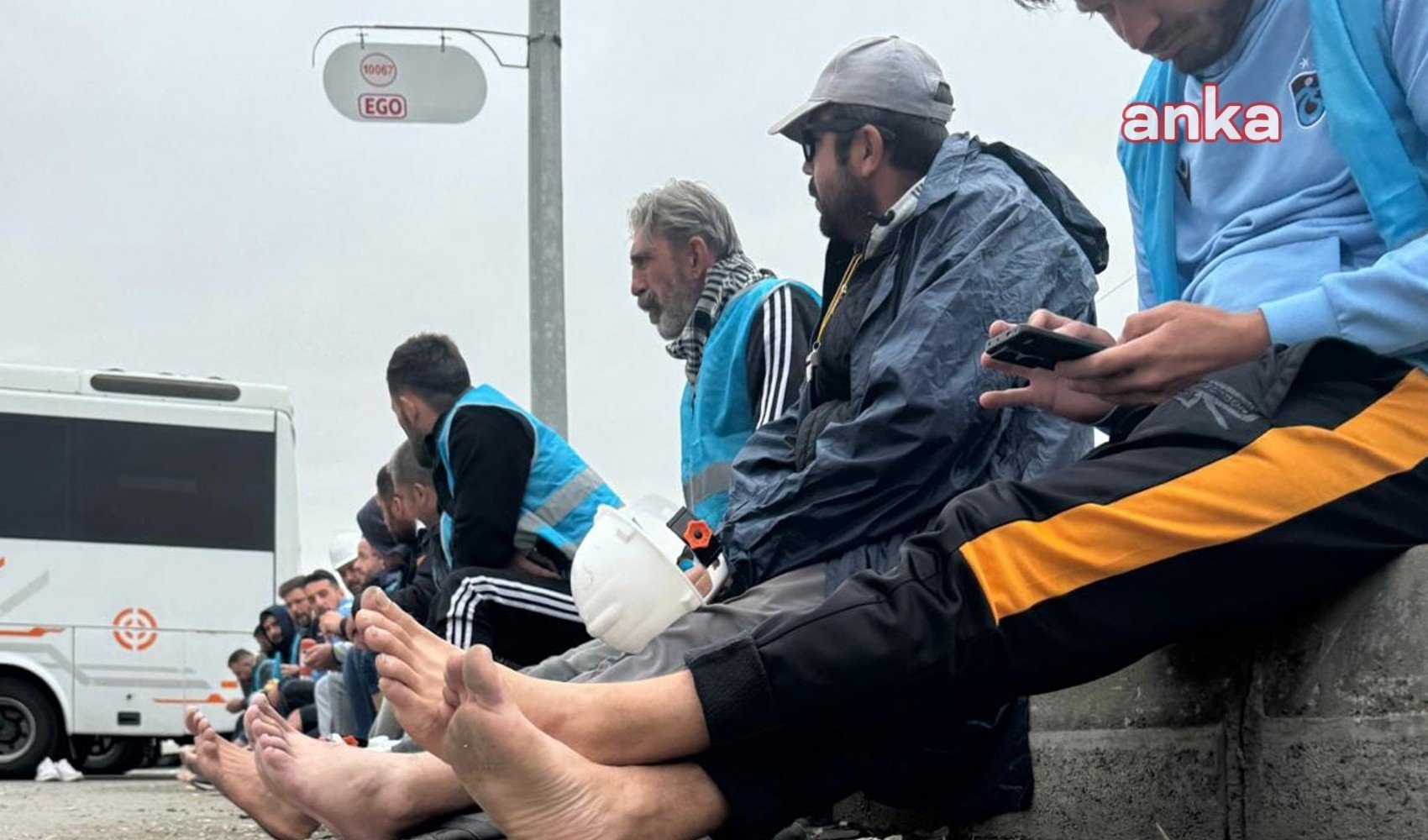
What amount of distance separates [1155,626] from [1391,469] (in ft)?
1.13

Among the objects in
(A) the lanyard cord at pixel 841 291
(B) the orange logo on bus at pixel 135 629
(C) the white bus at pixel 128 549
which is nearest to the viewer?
(A) the lanyard cord at pixel 841 291

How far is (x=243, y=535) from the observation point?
54.9 feet

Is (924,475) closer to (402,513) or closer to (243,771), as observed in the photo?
(243,771)

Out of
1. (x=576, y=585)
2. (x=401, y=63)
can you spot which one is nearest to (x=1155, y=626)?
(x=576, y=585)

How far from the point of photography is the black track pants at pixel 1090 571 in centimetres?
233

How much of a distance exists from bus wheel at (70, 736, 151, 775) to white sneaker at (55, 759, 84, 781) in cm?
58

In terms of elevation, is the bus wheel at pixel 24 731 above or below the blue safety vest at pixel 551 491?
below

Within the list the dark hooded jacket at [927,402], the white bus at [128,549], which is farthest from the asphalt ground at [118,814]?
the dark hooded jacket at [927,402]

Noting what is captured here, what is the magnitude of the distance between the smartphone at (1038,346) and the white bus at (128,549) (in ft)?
45.2

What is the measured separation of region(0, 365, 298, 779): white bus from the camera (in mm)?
15352

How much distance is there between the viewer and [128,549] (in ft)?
53.0

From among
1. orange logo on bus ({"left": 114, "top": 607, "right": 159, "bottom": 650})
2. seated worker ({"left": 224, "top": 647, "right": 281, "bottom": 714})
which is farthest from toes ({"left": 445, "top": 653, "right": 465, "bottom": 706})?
orange logo on bus ({"left": 114, "top": 607, "right": 159, "bottom": 650})

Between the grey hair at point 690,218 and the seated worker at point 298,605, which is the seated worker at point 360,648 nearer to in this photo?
the grey hair at point 690,218

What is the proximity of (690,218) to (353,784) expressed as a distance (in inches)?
91.7
